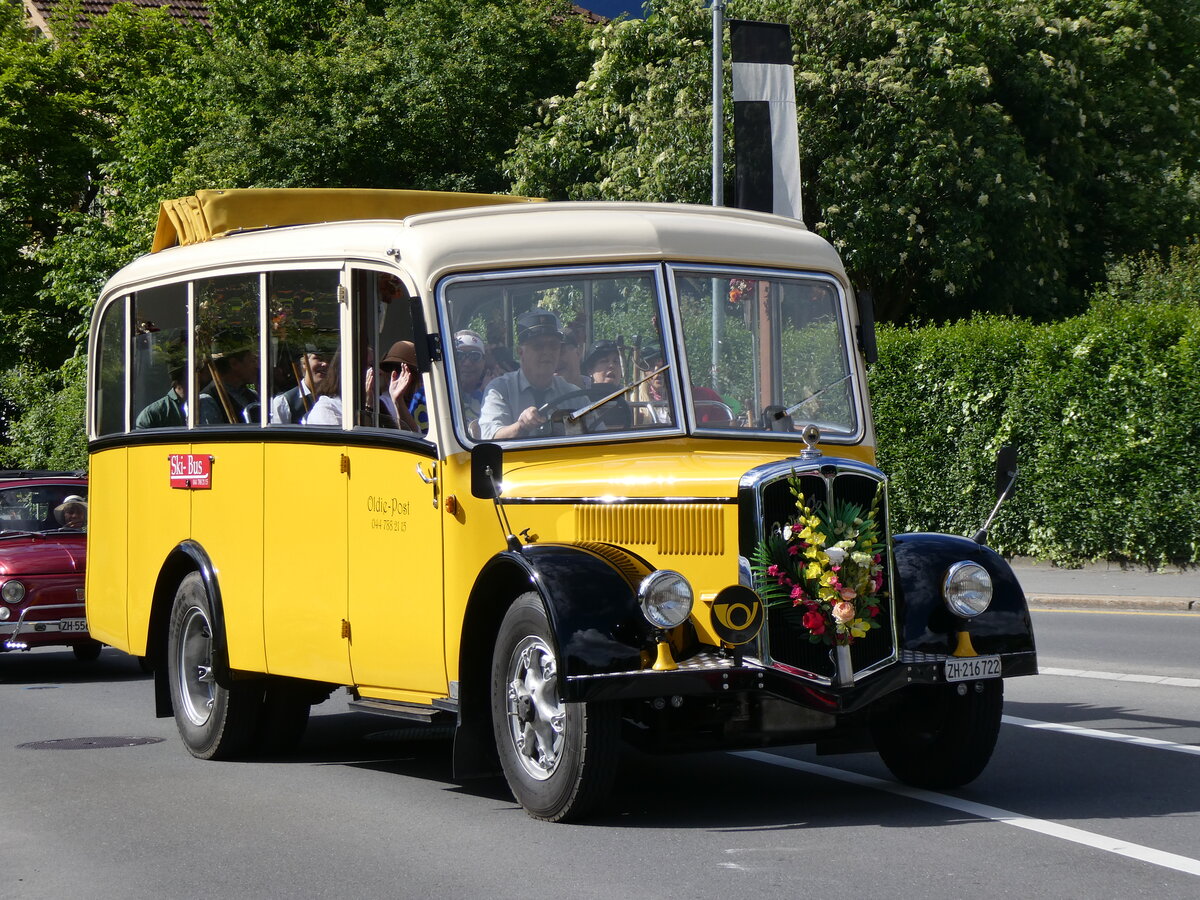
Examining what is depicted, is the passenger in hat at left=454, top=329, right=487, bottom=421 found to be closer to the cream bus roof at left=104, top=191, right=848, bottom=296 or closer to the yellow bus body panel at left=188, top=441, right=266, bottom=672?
the cream bus roof at left=104, top=191, right=848, bottom=296

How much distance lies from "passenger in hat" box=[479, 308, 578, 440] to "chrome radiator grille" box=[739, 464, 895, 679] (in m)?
1.30

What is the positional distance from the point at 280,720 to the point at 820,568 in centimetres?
399

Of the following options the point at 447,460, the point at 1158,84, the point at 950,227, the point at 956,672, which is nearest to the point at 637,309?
the point at 447,460

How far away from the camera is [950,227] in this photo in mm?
31016

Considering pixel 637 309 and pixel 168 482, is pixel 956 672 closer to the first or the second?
pixel 637 309

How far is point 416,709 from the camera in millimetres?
8258

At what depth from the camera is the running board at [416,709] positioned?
26.1 ft

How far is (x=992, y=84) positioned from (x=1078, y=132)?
2412 millimetres

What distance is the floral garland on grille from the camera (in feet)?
23.6

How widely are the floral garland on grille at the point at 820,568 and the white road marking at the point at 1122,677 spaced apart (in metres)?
5.40

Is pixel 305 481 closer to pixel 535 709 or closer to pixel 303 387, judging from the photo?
pixel 303 387

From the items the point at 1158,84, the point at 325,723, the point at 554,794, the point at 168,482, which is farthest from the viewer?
the point at 1158,84

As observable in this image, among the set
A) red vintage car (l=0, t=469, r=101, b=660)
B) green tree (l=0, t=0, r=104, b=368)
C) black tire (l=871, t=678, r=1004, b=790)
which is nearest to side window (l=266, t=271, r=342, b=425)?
black tire (l=871, t=678, r=1004, b=790)

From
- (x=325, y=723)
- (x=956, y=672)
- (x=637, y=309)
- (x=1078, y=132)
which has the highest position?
(x=1078, y=132)
